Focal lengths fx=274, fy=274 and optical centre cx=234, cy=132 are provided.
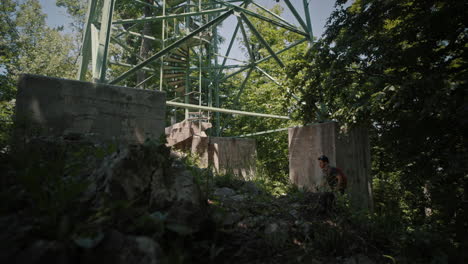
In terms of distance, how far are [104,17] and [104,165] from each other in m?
4.57

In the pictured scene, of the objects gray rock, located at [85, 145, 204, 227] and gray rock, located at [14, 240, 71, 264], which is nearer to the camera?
gray rock, located at [14, 240, 71, 264]

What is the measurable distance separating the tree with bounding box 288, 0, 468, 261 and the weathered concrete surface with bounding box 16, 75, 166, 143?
3.72 m

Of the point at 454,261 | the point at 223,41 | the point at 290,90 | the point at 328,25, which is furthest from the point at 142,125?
the point at 223,41

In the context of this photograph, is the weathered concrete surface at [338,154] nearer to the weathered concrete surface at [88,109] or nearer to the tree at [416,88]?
the tree at [416,88]

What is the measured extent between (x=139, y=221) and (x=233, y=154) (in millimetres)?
9489

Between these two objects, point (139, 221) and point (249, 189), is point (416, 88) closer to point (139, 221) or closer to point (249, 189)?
point (249, 189)

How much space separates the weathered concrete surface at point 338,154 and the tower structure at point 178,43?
63.2 inches

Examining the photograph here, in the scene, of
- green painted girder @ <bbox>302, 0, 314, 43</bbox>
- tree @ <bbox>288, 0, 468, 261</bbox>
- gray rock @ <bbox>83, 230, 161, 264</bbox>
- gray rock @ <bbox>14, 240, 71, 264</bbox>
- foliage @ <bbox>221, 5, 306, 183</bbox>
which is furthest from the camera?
foliage @ <bbox>221, 5, 306, 183</bbox>

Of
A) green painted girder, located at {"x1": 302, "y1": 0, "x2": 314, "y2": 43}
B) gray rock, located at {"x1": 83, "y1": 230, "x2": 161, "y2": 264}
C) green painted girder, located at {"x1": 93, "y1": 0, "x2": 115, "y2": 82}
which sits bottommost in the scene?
gray rock, located at {"x1": 83, "y1": 230, "x2": 161, "y2": 264}

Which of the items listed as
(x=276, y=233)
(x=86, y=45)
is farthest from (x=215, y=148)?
(x=276, y=233)

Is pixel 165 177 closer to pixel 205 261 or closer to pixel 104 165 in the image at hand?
pixel 104 165

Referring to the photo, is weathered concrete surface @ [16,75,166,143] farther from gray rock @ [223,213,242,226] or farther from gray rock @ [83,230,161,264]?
gray rock @ [83,230,161,264]

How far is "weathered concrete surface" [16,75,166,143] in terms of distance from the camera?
4.14 m

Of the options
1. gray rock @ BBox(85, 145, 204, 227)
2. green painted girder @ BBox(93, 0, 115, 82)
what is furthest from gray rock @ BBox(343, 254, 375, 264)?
green painted girder @ BBox(93, 0, 115, 82)
